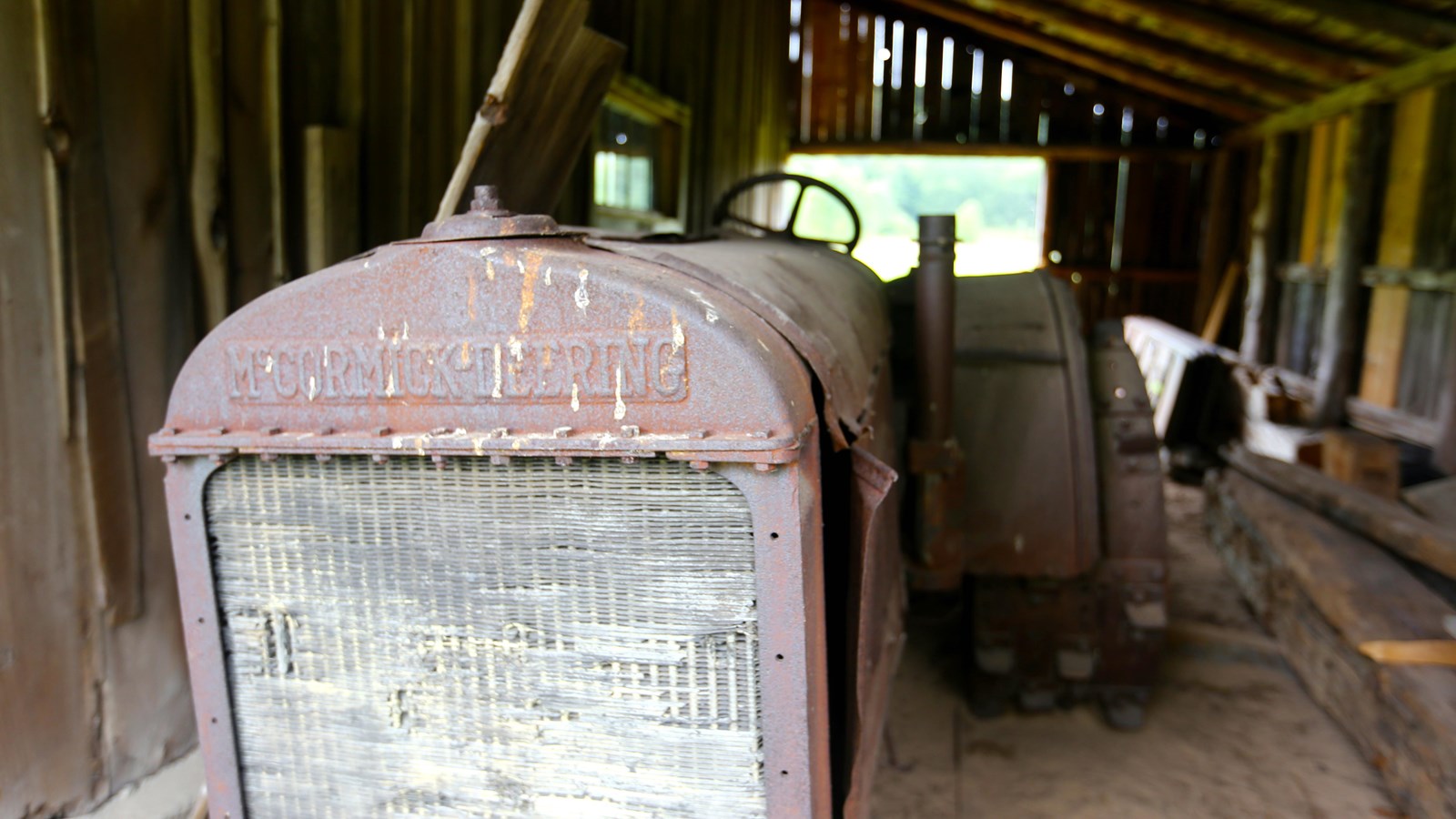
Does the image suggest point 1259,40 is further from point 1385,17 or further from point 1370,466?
point 1370,466

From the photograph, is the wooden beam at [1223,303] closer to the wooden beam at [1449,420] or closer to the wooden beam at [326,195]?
the wooden beam at [1449,420]

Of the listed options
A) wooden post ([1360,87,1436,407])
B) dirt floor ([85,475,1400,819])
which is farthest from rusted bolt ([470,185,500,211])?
wooden post ([1360,87,1436,407])

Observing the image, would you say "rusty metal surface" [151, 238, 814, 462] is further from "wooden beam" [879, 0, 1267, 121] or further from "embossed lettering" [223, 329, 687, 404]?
"wooden beam" [879, 0, 1267, 121]

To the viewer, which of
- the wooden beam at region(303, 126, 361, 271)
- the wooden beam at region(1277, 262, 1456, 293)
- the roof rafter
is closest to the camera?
the wooden beam at region(303, 126, 361, 271)

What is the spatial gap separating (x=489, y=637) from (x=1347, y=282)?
272 inches

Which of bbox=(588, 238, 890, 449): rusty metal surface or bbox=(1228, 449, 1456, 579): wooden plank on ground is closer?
bbox=(588, 238, 890, 449): rusty metal surface

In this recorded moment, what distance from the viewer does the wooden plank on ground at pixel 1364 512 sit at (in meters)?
3.21

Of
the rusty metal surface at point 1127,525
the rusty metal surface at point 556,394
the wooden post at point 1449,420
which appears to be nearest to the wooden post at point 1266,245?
the wooden post at point 1449,420

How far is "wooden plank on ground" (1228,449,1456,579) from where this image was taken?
321 cm

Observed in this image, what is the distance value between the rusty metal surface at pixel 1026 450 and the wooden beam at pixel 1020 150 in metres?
8.40

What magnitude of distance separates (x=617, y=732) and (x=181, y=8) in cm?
168

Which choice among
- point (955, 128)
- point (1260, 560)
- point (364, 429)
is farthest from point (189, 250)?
point (955, 128)

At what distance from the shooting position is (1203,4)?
6148 millimetres

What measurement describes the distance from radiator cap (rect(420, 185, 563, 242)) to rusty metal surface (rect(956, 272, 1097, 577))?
5.10 feet
